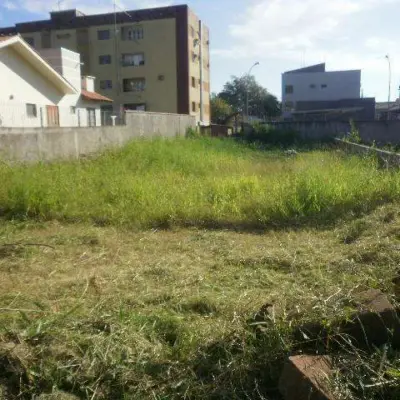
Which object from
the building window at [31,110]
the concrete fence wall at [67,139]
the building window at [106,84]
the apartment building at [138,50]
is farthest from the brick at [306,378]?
the building window at [106,84]

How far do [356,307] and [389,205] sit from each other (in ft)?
12.8

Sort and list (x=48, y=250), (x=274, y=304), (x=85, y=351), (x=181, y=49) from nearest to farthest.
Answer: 1. (x=85, y=351)
2. (x=274, y=304)
3. (x=48, y=250)
4. (x=181, y=49)

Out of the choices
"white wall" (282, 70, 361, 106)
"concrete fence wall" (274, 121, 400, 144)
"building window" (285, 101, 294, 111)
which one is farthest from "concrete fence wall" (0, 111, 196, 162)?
"white wall" (282, 70, 361, 106)

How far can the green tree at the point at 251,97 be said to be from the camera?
58.2m

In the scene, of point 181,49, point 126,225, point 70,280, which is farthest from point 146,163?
point 181,49

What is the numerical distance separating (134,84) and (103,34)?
17.4 feet

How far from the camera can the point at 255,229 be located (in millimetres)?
6047

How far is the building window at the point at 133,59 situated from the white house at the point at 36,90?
44.5 feet

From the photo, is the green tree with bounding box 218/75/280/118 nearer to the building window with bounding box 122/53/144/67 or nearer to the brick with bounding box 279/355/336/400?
the building window with bounding box 122/53/144/67

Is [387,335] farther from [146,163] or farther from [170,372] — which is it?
[146,163]

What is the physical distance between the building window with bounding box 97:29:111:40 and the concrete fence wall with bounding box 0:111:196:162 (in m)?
23.7

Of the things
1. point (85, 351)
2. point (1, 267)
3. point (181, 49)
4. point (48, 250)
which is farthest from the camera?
point (181, 49)

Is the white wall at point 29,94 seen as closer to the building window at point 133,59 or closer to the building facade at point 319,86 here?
the building window at point 133,59

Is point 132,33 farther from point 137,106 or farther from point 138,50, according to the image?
point 137,106
